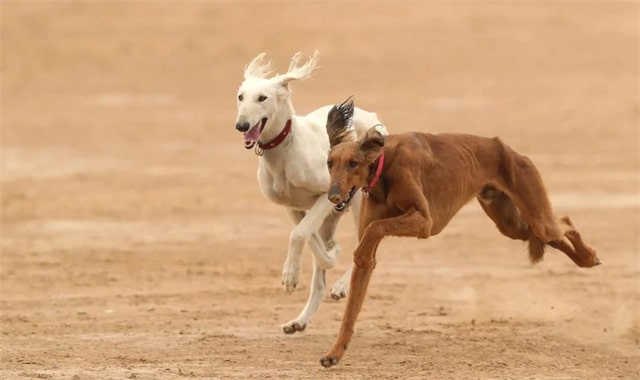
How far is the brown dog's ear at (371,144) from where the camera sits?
26.4 ft

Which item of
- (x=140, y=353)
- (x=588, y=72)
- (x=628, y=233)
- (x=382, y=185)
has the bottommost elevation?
(x=588, y=72)

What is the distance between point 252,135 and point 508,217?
71.6 inches

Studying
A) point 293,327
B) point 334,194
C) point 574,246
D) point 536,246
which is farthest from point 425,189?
point 293,327

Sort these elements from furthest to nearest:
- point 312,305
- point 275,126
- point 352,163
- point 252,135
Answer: point 312,305 → point 275,126 → point 252,135 → point 352,163

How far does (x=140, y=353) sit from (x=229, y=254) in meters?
4.69

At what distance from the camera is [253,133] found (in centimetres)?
912

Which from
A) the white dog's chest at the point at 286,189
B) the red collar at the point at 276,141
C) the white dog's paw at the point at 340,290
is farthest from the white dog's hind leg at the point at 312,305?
the red collar at the point at 276,141

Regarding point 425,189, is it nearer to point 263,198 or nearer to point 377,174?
point 377,174

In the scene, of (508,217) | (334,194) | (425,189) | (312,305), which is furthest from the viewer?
(312,305)

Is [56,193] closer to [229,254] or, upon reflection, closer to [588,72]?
[229,254]

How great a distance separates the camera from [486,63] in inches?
1144

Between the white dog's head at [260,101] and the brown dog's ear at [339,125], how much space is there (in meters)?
0.65

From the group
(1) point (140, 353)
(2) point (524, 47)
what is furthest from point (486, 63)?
(1) point (140, 353)

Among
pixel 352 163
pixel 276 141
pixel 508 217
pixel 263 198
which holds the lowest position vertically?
pixel 263 198
